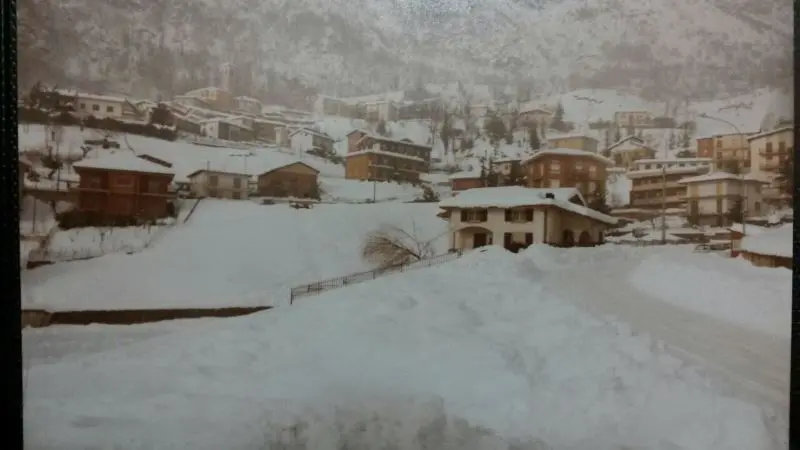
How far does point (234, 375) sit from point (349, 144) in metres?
0.86

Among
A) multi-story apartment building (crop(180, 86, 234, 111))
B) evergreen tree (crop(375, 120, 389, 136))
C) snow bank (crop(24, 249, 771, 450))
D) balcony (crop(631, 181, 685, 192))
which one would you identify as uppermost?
multi-story apartment building (crop(180, 86, 234, 111))

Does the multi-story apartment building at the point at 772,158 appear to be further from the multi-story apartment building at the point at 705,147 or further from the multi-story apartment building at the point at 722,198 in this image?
the multi-story apartment building at the point at 705,147

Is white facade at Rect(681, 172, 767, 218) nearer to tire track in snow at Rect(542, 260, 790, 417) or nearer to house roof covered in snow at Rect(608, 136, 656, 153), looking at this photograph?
house roof covered in snow at Rect(608, 136, 656, 153)

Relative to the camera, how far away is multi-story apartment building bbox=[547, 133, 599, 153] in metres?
2.33

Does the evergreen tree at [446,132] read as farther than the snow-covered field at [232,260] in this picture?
Result: Yes

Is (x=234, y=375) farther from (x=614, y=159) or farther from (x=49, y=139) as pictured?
(x=614, y=159)

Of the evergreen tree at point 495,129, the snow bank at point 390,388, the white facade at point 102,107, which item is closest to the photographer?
the snow bank at point 390,388

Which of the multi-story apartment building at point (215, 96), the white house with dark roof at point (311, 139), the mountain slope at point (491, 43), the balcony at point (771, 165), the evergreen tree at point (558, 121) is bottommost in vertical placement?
the balcony at point (771, 165)

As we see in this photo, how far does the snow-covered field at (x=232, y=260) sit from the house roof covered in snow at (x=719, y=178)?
887mm

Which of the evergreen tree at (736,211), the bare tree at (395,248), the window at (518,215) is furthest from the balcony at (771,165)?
the bare tree at (395,248)

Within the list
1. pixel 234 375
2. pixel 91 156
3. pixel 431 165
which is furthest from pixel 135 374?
pixel 431 165

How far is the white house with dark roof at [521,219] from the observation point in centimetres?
234

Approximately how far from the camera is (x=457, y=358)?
2.23m

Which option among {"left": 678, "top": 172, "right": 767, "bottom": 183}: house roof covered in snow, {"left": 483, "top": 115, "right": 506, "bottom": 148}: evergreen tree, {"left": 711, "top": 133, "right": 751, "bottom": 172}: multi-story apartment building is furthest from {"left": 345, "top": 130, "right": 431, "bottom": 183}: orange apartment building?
{"left": 711, "top": 133, "right": 751, "bottom": 172}: multi-story apartment building
